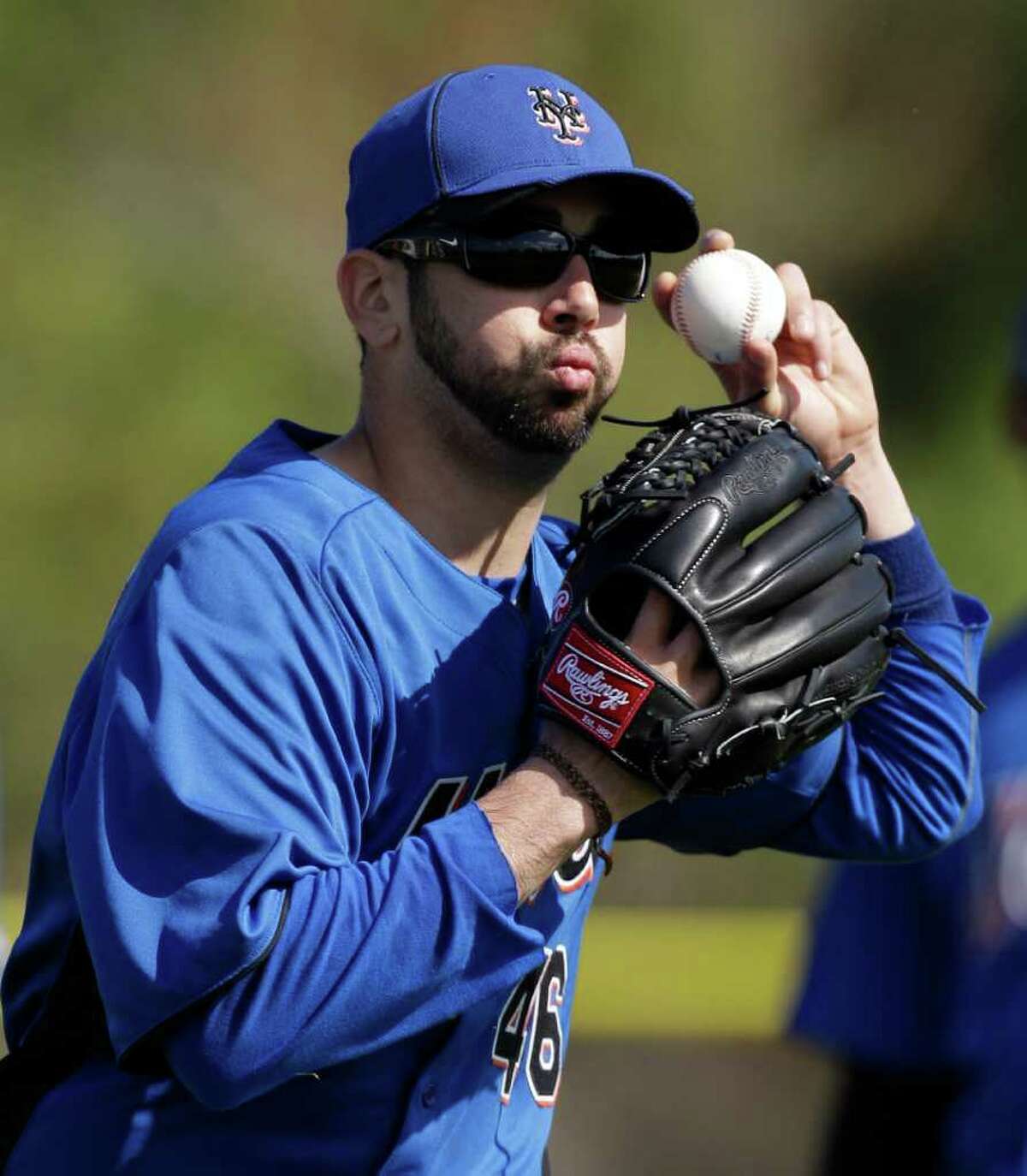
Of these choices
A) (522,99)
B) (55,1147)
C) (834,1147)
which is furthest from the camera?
(834,1147)

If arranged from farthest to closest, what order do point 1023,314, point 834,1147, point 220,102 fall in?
point 220,102
point 1023,314
point 834,1147

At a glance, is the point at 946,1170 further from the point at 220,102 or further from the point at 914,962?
the point at 220,102

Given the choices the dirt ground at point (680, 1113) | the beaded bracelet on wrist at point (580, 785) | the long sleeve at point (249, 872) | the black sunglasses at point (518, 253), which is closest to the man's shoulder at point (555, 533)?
the black sunglasses at point (518, 253)

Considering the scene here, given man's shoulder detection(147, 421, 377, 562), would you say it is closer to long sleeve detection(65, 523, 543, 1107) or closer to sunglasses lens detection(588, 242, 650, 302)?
long sleeve detection(65, 523, 543, 1107)

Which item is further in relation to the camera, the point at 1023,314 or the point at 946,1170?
the point at 1023,314

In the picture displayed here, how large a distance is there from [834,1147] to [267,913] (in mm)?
2099

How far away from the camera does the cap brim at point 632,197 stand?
2092mm

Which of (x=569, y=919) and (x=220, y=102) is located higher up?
(x=569, y=919)

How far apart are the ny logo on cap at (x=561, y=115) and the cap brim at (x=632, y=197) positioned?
0.05 m

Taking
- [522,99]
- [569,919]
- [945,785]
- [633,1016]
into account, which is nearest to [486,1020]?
[569,919]

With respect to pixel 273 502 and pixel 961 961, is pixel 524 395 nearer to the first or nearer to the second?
pixel 273 502

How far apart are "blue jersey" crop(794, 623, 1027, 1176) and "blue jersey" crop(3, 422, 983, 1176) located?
3.03 ft

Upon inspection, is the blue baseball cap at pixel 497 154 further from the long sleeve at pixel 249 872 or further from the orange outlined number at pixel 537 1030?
the orange outlined number at pixel 537 1030

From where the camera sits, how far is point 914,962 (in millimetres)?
3396
